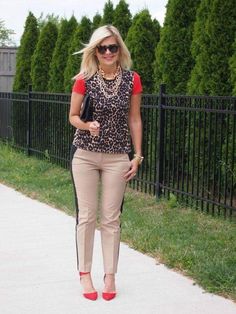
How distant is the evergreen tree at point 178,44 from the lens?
31.4ft

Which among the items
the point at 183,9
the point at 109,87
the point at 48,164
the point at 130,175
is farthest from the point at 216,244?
the point at 48,164

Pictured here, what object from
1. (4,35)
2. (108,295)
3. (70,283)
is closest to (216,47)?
(70,283)

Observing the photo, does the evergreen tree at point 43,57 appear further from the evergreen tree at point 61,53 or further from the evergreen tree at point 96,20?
the evergreen tree at point 96,20

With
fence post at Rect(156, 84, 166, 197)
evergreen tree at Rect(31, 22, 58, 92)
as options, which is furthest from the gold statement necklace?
evergreen tree at Rect(31, 22, 58, 92)

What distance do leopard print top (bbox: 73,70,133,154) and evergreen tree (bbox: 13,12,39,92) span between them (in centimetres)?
1214

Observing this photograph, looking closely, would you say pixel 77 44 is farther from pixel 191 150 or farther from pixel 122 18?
pixel 191 150

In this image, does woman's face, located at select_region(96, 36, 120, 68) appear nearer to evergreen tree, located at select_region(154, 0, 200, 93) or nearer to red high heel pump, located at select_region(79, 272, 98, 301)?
red high heel pump, located at select_region(79, 272, 98, 301)

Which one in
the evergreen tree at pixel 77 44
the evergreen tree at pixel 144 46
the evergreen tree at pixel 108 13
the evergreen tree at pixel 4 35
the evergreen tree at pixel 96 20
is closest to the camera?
the evergreen tree at pixel 144 46

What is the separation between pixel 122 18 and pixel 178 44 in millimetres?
2671

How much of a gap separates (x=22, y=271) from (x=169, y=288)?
1.24 meters

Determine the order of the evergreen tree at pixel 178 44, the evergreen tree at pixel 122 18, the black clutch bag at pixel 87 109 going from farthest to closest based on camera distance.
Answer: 1. the evergreen tree at pixel 122 18
2. the evergreen tree at pixel 178 44
3. the black clutch bag at pixel 87 109

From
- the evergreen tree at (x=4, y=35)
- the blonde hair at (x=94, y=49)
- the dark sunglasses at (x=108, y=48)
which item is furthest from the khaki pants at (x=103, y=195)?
→ the evergreen tree at (x=4, y=35)

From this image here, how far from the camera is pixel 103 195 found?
452 centimetres

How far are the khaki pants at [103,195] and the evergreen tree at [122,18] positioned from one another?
784 centimetres
